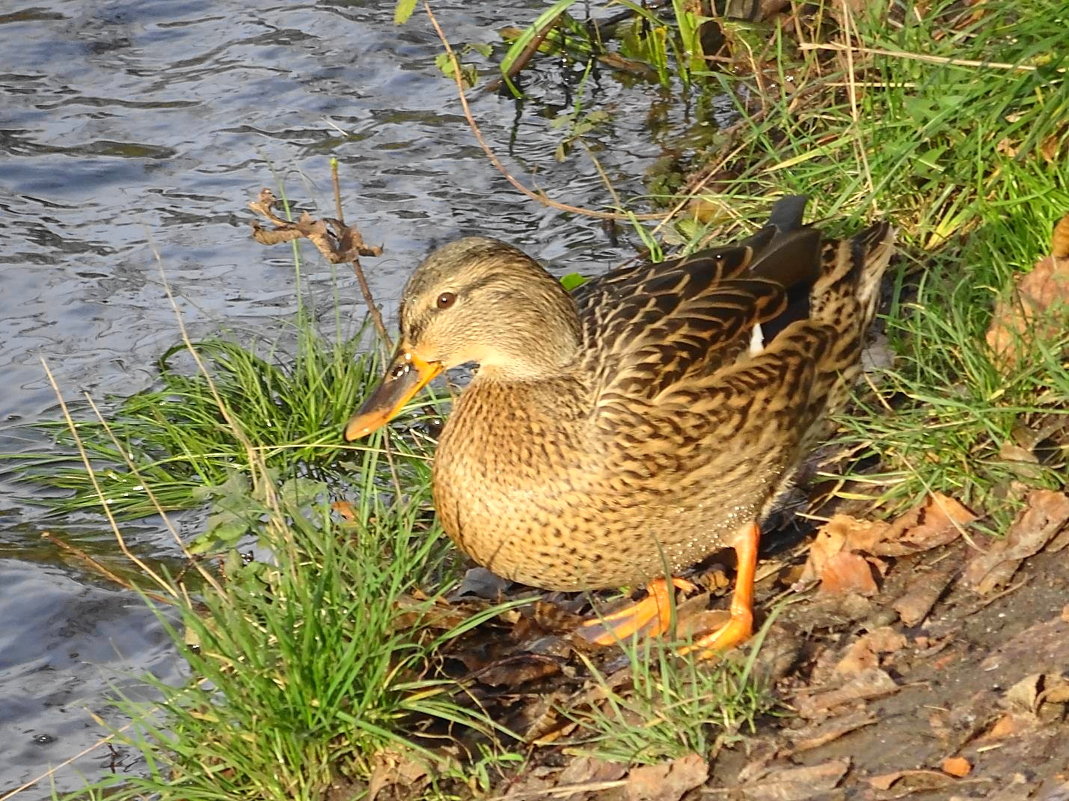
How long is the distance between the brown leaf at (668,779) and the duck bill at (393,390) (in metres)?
1.29

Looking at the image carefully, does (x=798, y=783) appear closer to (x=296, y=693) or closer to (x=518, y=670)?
(x=518, y=670)

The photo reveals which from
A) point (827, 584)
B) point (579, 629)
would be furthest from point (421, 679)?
point (827, 584)

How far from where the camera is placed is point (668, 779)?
10.8 feet

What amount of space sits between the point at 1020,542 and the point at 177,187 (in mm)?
4742

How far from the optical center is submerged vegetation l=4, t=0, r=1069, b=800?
3.49m

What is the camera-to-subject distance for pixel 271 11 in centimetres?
898

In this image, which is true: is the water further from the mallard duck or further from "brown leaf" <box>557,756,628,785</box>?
"brown leaf" <box>557,756,628,785</box>

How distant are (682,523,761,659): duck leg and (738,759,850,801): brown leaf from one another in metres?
0.40

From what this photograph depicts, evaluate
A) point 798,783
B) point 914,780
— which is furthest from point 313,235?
point 914,780

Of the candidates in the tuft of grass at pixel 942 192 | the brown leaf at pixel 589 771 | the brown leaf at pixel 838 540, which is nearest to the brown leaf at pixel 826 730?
the brown leaf at pixel 589 771

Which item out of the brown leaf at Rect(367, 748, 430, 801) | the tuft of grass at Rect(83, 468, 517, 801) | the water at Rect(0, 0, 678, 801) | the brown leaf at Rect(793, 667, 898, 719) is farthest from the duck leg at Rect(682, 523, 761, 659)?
the water at Rect(0, 0, 678, 801)

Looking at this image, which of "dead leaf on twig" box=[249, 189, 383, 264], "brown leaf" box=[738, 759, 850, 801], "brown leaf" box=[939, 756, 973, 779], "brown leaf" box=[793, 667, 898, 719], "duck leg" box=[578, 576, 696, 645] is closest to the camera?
"brown leaf" box=[939, 756, 973, 779]

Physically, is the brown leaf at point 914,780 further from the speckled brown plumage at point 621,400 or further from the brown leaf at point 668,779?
the speckled brown plumage at point 621,400

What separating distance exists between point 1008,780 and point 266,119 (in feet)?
19.1
